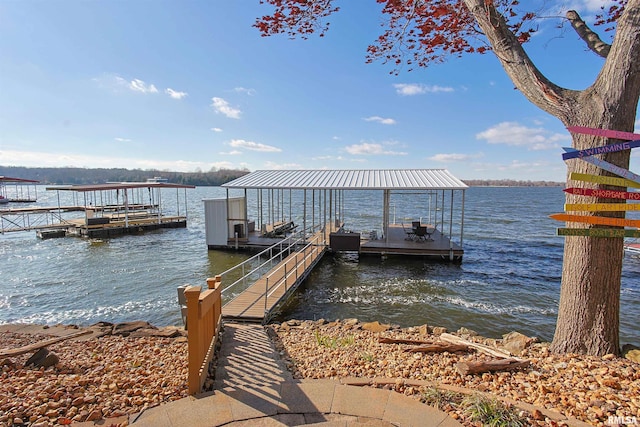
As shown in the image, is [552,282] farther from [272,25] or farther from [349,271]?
[272,25]

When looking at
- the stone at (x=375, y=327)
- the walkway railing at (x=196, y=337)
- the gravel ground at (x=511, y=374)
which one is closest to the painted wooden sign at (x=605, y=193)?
the gravel ground at (x=511, y=374)

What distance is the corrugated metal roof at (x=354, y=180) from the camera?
13.3 m

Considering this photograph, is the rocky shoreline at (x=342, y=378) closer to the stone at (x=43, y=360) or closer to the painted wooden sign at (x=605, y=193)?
the stone at (x=43, y=360)

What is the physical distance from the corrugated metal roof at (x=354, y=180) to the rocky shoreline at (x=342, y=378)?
889 cm

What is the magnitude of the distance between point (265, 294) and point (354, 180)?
29.1 ft

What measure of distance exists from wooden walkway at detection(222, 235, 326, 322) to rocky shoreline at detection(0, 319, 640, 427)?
1759mm

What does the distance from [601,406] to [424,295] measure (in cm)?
671

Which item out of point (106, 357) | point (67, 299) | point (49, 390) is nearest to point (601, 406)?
point (49, 390)

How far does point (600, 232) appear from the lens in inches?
141

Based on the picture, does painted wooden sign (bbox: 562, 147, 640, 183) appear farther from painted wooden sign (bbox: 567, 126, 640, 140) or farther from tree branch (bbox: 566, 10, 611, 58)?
tree branch (bbox: 566, 10, 611, 58)

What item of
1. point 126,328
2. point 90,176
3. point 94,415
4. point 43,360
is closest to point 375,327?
point 126,328

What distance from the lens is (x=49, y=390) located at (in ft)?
10.5

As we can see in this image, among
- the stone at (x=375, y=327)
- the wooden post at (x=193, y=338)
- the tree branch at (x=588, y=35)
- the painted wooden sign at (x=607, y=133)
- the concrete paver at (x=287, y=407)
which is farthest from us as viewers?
the stone at (x=375, y=327)

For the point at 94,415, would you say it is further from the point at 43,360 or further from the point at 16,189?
the point at 16,189
